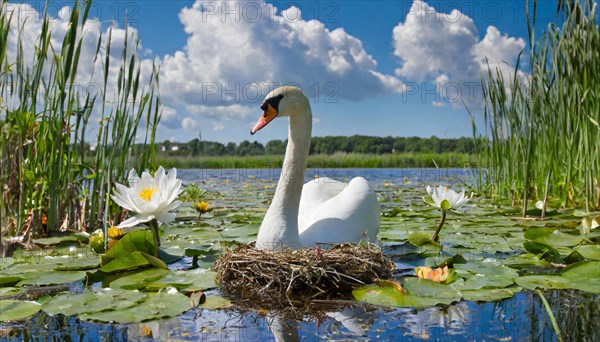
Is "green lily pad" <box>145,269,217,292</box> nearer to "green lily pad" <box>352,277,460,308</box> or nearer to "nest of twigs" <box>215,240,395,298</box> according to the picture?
"nest of twigs" <box>215,240,395,298</box>

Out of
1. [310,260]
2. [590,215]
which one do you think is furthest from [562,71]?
[310,260]

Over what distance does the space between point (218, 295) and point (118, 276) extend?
2.35 ft

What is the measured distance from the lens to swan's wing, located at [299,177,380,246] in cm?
319

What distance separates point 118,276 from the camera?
9.62 feet

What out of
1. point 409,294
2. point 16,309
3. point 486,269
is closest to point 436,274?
point 409,294

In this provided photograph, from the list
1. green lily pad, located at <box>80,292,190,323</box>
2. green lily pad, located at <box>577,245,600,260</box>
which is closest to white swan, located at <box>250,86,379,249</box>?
green lily pad, located at <box>80,292,190,323</box>

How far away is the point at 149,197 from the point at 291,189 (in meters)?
0.82

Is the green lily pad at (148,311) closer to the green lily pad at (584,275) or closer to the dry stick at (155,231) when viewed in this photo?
the dry stick at (155,231)

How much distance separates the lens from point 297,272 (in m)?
2.57

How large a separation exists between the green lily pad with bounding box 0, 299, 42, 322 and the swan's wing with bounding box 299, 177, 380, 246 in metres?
1.45

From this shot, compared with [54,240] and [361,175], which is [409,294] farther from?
[361,175]

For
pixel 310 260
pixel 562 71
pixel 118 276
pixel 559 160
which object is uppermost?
pixel 562 71

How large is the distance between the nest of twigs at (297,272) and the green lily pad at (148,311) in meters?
0.36

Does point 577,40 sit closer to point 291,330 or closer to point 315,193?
point 315,193
